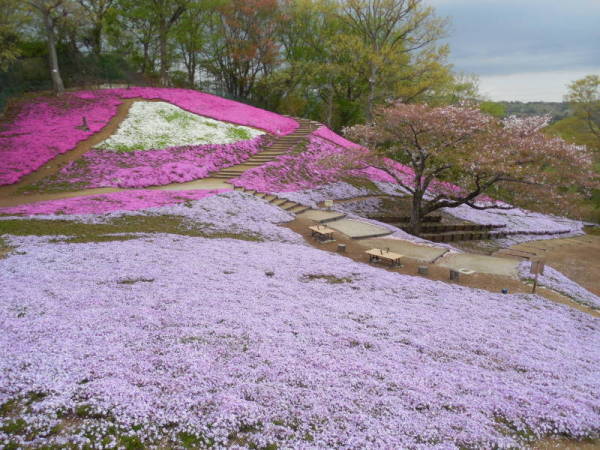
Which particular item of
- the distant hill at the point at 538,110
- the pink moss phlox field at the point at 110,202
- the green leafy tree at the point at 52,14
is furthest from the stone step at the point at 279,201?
the distant hill at the point at 538,110

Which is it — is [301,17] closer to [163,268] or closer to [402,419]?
[163,268]

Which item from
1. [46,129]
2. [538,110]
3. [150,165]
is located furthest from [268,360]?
[538,110]

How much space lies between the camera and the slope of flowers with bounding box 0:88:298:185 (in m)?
24.1

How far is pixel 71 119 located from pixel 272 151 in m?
16.9

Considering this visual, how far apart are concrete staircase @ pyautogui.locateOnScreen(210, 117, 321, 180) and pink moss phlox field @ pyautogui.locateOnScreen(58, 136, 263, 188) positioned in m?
0.78

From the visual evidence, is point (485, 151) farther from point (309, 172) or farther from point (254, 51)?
point (254, 51)

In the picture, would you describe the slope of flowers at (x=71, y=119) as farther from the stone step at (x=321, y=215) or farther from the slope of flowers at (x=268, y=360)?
the stone step at (x=321, y=215)

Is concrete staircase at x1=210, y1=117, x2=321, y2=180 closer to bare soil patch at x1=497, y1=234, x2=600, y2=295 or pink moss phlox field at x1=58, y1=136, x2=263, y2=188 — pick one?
pink moss phlox field at x1=58, y1=136, x2=263, y2=188

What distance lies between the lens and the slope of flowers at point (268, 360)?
17.0 feet

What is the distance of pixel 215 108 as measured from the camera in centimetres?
3881

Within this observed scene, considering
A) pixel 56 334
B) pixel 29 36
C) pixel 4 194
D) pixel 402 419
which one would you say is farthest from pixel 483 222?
pixel 29 36

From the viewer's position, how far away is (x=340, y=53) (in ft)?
168

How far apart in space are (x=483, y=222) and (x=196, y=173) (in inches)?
914

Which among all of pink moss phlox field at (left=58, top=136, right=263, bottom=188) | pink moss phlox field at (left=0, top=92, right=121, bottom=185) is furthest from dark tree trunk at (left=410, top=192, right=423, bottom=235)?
pink moss phlox field at (left=0, top=92, right=121, bottom=185)
